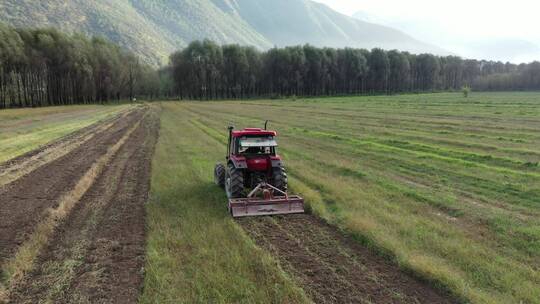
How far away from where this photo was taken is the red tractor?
1043 cm

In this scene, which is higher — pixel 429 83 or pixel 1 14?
pixel 1 14

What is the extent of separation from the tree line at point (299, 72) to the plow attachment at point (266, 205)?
336ft

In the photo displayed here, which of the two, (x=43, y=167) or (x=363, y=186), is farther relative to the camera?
(x=43, y=167)

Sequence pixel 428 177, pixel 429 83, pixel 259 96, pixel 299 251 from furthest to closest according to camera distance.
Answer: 1. pixel 429 83
2. pixel 259 96
3. pixel 428 177
4. pixel 299 251

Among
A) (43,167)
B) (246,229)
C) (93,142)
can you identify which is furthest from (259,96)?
(246,229)

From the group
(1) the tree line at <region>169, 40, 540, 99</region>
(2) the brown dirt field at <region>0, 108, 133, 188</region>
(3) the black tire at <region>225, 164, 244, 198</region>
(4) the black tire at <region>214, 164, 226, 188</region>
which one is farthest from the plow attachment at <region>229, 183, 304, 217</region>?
(1) the tree line at <region>169, 40, 540, 99</region>

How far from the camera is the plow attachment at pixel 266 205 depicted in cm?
1019

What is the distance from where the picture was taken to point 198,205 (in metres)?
11.3

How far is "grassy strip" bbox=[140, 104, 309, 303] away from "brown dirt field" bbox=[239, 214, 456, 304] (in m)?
0.37

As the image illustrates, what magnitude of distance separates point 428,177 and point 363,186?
3070 millimetres

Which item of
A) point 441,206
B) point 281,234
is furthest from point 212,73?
point 281,234

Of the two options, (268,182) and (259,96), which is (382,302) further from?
(259,96)

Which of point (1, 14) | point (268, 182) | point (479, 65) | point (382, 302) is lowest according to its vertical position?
point (382, 302)

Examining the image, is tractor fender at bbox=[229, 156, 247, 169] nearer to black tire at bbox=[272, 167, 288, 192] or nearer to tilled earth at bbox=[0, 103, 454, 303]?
black tire at bbox=[272, 167, 288, 192]
